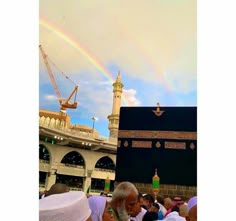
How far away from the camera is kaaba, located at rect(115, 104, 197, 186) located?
688 centimetres

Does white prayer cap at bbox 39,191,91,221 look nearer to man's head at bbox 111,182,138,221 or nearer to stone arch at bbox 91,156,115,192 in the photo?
man's head at bbox 111,182,138,221

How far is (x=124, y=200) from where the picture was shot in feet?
3.82

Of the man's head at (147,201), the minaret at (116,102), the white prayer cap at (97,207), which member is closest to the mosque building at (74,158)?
the minaret at (116,102)

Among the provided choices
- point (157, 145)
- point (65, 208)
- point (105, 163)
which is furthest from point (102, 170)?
point (65, 208)

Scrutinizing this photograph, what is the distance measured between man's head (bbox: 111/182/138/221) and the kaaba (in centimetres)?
577

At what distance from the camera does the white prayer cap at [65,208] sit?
0.69 metres

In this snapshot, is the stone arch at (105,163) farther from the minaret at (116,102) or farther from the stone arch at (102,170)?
the minaret at (116,102)

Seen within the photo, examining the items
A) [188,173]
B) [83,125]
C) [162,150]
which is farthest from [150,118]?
[83,125]

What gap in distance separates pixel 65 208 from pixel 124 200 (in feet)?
1.65

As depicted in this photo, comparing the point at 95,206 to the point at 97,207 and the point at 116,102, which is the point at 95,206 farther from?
the point at 116,102

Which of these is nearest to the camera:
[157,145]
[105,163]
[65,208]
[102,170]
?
[65,208]
